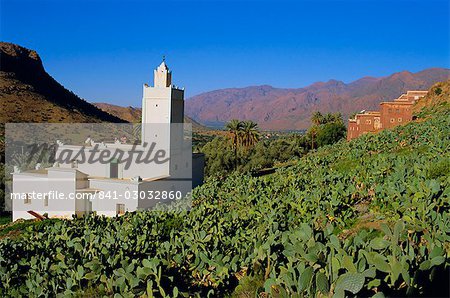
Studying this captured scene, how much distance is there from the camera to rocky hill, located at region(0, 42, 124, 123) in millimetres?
60531

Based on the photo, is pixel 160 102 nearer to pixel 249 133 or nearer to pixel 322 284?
pixel 249 133

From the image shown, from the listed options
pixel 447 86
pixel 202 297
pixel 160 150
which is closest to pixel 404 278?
pixel 202 297

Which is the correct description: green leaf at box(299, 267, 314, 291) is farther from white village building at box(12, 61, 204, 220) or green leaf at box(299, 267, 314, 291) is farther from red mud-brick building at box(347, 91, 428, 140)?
red mud-brick building at box(347, 91, 428, 140)

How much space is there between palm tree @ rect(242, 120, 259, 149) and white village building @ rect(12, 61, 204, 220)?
13.8 metres

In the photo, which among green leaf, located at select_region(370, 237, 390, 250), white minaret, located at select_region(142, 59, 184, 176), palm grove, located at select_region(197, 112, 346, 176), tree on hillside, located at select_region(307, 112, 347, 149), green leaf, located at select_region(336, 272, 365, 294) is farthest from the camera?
tree on hillside, located at select_region(307, 112, 347, 149)

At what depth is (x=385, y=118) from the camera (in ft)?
126

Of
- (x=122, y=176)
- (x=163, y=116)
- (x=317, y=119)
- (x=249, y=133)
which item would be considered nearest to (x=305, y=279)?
(x=122, y=176)

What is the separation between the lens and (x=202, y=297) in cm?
503

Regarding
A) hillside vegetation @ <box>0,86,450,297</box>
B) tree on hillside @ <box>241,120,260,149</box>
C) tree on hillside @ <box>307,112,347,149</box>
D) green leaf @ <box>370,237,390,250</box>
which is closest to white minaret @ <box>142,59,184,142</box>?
hillside vegetation @ <box>0,86,450,297</box>

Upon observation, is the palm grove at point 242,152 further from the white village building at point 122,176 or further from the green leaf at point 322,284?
the green leaf at point 322,284

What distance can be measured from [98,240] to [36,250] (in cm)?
151

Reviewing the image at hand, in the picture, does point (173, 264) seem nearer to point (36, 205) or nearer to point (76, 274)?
point (76, 274)

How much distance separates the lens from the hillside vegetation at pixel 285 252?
3.55 m

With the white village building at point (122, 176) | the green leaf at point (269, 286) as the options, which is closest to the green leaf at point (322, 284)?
the green leaf at point (269, 286)
